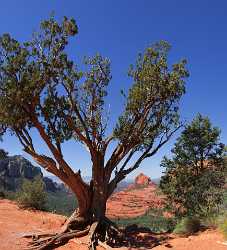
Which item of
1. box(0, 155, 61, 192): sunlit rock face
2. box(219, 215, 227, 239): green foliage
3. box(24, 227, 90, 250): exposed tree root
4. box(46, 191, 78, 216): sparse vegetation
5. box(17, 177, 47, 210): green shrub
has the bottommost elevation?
box(24, 227, 90, 250): exposed tree root

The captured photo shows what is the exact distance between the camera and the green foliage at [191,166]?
27.4 metres

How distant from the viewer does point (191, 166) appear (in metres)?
29.4

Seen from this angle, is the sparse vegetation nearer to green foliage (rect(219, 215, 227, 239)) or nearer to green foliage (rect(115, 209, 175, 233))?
green foliage (rect(115, 209, 175, 233))

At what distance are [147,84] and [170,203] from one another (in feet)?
37.0

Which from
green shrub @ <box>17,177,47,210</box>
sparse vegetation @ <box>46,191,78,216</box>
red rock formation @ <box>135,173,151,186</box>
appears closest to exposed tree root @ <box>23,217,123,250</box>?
green shrub @ <box>17,177,47,210</box>

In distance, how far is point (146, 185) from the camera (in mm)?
141625

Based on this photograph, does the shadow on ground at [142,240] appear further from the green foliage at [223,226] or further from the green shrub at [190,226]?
the green foliage at [223,226]

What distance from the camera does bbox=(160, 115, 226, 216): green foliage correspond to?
1078 inches

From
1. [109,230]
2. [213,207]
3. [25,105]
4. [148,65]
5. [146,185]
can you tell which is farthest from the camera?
[146,185]

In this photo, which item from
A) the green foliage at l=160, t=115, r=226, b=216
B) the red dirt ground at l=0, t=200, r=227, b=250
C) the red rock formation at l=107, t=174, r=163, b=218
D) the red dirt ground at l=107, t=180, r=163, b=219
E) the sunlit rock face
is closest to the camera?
the red dirt ground at l=0, t=200, r=227, b=250

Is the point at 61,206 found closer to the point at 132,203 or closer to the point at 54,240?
the point at 132,203

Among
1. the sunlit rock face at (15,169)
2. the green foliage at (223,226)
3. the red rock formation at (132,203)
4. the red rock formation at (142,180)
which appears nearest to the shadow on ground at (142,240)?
the green foliage at (223,226)

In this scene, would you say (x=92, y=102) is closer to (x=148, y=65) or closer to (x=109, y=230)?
(x=148, y=65)

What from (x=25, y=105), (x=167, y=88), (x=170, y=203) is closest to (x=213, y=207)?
(x=170, y=203)
